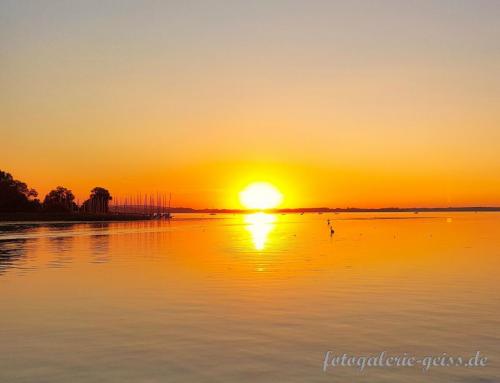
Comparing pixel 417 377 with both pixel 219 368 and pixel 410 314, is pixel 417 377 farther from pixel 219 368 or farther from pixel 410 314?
pixel 410 314

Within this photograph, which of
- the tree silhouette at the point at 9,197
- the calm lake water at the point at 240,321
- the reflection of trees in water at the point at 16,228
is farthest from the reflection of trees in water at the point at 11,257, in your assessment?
the tree silhouette at the point at 9,197

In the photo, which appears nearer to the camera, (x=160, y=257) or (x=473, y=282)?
(x=473, y=282)

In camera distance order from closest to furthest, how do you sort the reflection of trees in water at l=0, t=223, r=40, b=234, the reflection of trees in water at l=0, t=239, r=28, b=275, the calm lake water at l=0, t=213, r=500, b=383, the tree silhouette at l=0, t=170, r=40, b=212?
the calm lake water at l=0, t=213, r=500, b=383 < the reflection of trees in water at l=0, t=239, r=28, b=275 < the reflection of trees in water at l=0, t=223, r=40, b=234 < the tree silhouette at l=0, t=170, r=40, b=212

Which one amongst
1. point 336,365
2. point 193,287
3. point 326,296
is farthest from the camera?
point 193,287

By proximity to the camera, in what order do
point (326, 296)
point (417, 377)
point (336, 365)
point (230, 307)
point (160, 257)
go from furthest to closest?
1. point (160, 257)
2. point (326, 296)
3. point (230, 307)
4. point (336, 365)
5. point (417, 377)

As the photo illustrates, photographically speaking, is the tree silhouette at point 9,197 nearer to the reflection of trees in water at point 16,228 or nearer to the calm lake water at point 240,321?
the reflection of trees in water at point 16,228

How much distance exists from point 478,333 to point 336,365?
7.13 meters

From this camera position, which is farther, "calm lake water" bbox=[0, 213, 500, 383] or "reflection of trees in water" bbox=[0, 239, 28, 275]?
"reflection of trees in water" bbox=[0, 239, 28, 275]

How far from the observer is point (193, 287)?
3216cm

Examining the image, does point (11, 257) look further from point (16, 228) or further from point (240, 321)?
point (16, 228)

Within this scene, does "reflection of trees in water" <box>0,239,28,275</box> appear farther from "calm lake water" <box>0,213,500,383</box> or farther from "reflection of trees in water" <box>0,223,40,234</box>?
"reflection of trees in water" <box>0,223,40,234</box>

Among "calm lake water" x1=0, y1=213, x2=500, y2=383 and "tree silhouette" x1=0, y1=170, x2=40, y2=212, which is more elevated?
"tree silhouette" x1=0, y1=170, x2=40, y2=212

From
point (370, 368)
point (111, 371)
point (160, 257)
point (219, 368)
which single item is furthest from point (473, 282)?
point (160, 257)

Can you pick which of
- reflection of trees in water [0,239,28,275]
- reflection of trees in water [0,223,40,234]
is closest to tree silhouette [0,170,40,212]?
reflection of trees in water [0,223,40,234]
